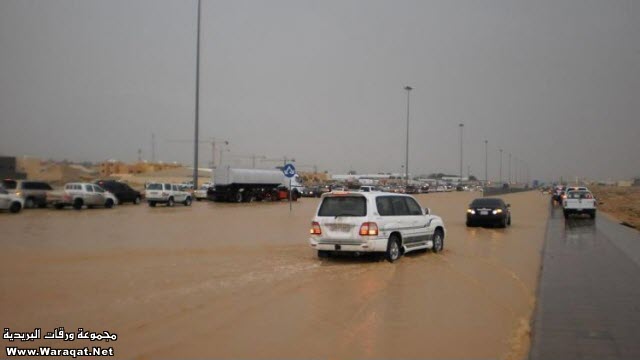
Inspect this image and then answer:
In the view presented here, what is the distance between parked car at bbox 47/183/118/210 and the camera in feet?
117

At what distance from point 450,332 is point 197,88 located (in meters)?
43.6

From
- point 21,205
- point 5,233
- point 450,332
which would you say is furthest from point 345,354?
point 21,205

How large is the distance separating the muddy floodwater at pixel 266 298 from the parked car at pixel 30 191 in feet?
57.5

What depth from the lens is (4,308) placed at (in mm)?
8703

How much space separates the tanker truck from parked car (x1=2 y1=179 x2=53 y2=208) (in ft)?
53.8

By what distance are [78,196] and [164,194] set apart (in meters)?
6.45

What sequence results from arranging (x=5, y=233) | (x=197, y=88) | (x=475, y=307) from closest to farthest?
(x=475, y=307), (x=5, y=233), (x=197, y=88)

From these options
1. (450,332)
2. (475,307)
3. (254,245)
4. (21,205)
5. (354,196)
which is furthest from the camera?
(21,205)

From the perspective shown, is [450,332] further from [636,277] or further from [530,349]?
[636,277]

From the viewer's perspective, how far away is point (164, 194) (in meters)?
41.2

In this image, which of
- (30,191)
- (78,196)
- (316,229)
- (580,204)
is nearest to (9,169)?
(30,191)

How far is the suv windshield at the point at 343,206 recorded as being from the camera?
14430 mm

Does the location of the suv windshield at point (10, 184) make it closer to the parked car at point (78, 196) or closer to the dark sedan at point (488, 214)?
the parked car at point (78, 196)

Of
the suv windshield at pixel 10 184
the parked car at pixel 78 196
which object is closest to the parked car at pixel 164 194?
the parked car at pixel 78 196
